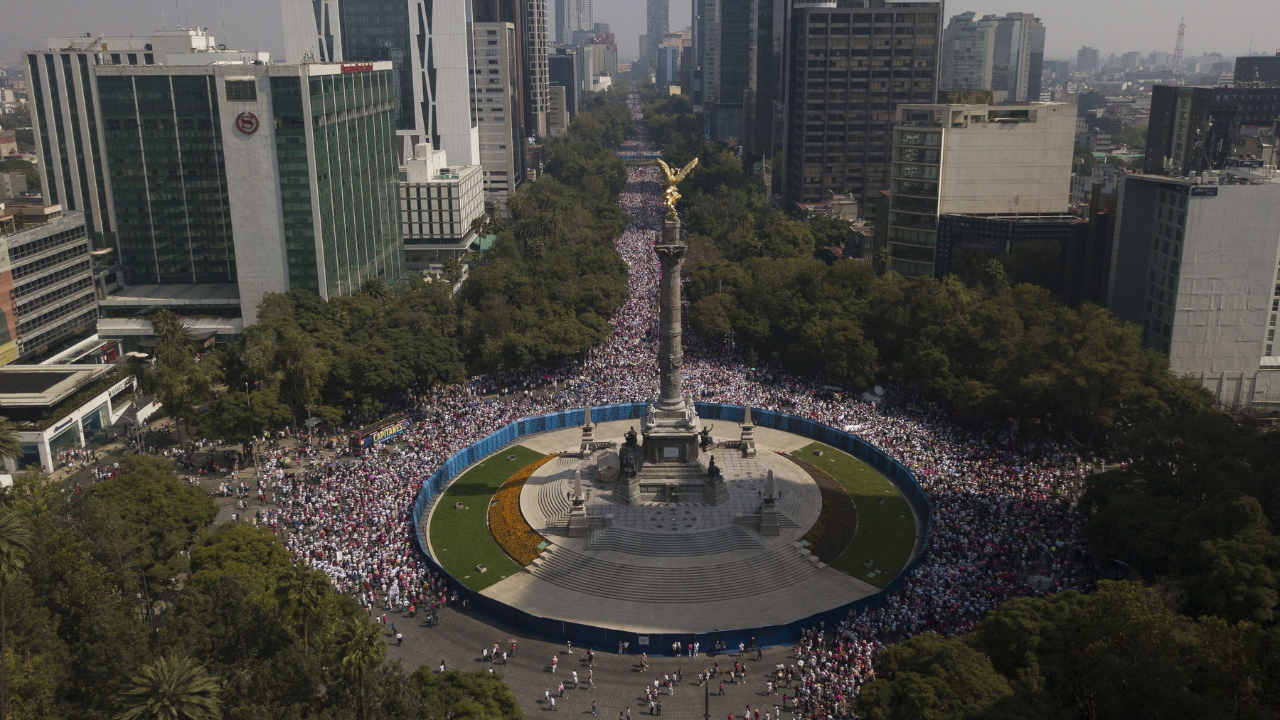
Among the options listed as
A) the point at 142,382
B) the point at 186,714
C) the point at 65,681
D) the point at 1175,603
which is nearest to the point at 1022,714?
the point at 1175,603

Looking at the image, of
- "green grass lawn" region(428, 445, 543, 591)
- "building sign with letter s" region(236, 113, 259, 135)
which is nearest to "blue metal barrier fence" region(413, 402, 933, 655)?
"green grass lawn" region(428, 445, 543, 591)

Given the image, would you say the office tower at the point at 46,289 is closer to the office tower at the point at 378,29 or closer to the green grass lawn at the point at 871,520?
the office tower at the point at 378,29

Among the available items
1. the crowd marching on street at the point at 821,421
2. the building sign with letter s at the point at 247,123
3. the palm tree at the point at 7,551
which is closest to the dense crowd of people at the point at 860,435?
the crowd marching on street at the point at 821,421

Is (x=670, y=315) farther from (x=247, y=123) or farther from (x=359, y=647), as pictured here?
(x=247, y=123)

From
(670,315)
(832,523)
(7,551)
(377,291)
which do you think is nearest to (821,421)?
(832,523)

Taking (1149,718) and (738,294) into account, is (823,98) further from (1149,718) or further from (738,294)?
(1149,718)

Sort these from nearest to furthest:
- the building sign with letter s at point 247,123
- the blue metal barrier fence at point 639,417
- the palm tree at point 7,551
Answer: the palm tree at point 7,551 → the blue metal barrier fence at point 639,417 → the building sign with letter s at point 247,123
